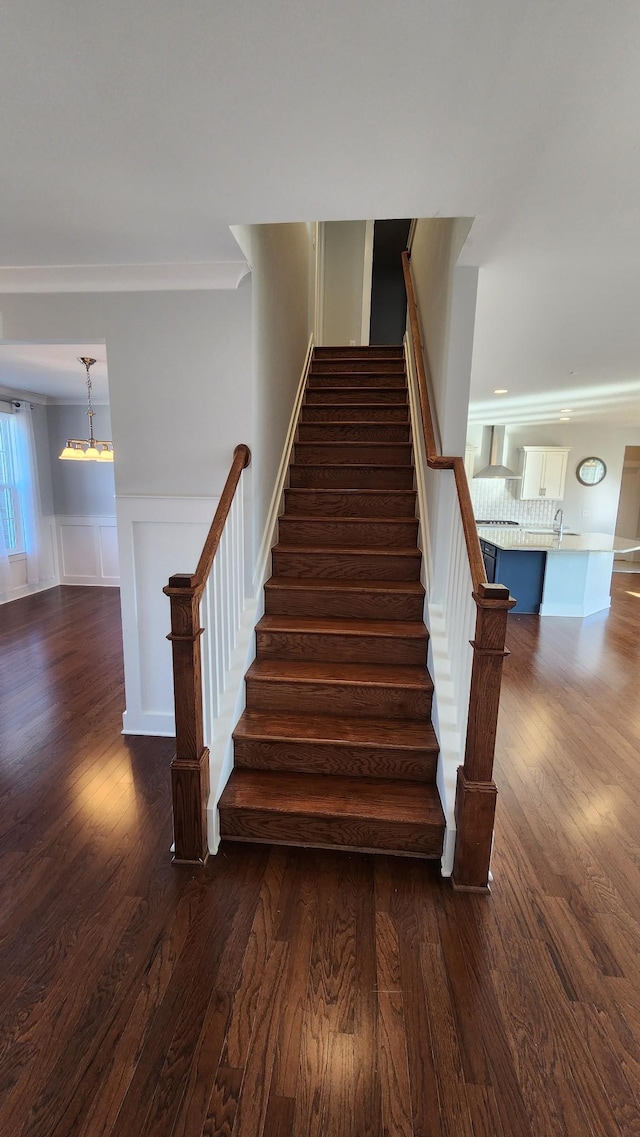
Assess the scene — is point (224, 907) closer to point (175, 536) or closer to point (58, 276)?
point (175, 536)

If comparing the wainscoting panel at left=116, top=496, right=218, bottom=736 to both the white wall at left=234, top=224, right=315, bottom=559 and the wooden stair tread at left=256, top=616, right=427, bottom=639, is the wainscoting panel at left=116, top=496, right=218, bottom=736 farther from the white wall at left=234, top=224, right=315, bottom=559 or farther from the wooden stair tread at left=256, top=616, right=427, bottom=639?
the wooden stair tread at left=256, top=616, right=427, bottom=639

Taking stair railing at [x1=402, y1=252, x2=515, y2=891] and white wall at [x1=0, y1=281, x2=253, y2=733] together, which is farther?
white wall at [x1=0, y1=281, x2=253, y2=733]

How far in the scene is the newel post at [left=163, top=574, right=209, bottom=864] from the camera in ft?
6.09

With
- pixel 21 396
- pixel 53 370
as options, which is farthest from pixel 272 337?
pixel 21 396

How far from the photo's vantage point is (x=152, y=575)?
2820mm

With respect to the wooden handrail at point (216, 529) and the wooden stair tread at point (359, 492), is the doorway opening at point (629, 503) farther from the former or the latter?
the wooden handrail at point (216, 529)

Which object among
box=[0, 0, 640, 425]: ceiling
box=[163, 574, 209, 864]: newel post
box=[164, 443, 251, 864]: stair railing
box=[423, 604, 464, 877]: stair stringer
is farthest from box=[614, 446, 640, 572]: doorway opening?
box=[163, 574, 209, 864]: newel post

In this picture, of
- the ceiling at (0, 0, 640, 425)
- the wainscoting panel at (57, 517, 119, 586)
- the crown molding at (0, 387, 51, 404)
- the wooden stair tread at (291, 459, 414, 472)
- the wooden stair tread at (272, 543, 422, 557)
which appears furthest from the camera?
the wainscoting panel at (57, 517, 119, 586)

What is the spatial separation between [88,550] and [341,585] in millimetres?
5317

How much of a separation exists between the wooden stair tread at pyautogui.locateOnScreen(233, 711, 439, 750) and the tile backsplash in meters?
7.28

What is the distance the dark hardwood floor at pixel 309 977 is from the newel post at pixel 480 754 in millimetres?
102

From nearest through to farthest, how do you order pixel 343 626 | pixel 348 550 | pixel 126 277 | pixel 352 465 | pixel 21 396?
pixel 126 277 < pixel 343 626 < pixel 348 550 < pixel 352 465 < pixel 21 396

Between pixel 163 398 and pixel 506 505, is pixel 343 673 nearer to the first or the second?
pixel 163 398

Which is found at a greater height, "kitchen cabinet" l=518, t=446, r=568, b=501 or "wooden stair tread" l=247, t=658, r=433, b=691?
"kitchen cabinet" l=518, t=446, r=568, b=501
